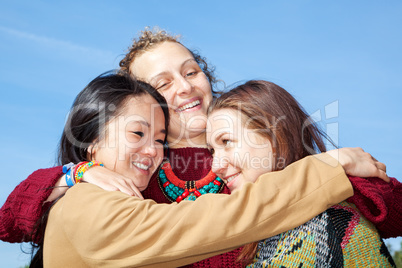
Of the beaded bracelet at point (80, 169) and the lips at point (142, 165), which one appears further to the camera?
the lips at point (142, 165)

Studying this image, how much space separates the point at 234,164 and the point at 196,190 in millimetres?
816

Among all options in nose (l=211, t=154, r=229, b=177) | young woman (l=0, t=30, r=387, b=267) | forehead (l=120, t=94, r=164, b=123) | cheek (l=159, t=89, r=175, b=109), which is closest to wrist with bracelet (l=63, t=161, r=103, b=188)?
forehead (l=120, t=94, r=164, b=123)

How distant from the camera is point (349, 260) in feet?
8.03

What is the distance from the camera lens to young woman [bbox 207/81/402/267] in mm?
2369

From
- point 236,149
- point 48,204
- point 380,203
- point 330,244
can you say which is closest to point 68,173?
point 48,204

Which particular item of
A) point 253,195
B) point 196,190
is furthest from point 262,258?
point 196,190

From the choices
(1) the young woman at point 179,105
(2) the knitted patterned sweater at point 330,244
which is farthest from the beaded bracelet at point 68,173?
(2) the knitted patterned sweater at point 330,244

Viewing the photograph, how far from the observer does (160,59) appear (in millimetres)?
4051

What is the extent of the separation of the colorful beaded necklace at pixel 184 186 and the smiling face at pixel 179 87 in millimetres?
428

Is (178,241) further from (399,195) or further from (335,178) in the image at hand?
(399,195)

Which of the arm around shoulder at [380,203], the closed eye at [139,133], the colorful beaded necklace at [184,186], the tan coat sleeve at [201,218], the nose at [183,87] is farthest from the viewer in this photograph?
the nose at [183,87]

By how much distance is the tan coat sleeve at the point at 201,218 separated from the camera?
7.34 feet

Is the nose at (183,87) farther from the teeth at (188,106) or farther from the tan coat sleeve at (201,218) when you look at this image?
the tan coat sleeve at (201,218)

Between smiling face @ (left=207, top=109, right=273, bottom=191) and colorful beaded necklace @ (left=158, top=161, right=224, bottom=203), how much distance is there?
0.59m
